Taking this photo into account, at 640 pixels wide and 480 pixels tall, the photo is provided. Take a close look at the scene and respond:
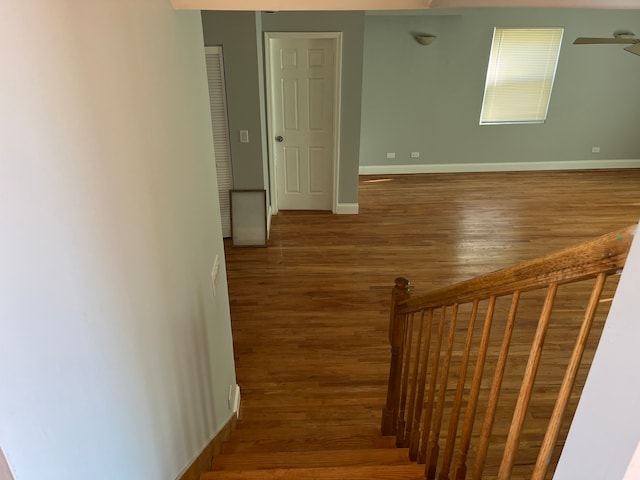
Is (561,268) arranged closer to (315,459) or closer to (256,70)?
(315,459)

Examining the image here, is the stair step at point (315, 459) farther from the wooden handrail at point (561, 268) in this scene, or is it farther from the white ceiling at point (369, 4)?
the white ceiling at point (369, 4)

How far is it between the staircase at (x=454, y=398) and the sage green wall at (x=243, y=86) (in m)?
2.23

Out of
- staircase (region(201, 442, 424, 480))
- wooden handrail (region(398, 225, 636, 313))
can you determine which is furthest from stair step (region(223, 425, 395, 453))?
wooden handrail (region(398, 225, 636, 313))

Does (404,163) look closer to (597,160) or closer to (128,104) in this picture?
(597,160)

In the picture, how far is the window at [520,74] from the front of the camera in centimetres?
703

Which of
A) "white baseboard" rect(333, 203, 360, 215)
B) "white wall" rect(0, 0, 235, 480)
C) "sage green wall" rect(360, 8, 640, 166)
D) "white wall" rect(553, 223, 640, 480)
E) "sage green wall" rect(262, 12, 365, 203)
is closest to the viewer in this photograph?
"white wall" rect(553, 223, 640, 480)

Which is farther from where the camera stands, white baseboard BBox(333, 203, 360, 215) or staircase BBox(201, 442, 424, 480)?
white baseboard BBox(333, 203, 360, 215)

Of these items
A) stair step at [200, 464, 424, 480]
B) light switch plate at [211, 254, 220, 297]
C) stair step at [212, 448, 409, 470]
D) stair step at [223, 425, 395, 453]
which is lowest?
stair step at [223, 425, 395, 453]

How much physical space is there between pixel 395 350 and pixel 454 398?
29.1 inches

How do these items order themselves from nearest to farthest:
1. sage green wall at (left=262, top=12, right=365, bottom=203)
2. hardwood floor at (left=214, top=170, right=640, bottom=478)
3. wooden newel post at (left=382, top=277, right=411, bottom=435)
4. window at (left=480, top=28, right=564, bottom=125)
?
wooden newel post at (left=382, top=277, right=411, bottom=435)
hardwood floor at (left=214, top=170, right=640, bottom=478)
sage green wall at (left=262, top=12, right=365, bottom=203)
window at (left=480, top=28, right=564, bottom=125)

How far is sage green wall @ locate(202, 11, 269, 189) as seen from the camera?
4.75 meters

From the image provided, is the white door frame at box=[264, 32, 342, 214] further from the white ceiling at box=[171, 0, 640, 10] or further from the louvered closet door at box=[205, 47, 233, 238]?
the white ceiling at box=[171, 0, 640, 10]

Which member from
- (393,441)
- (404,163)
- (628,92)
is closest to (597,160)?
(628,92)

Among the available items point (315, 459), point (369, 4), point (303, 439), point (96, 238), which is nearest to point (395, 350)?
point (315, 459)
